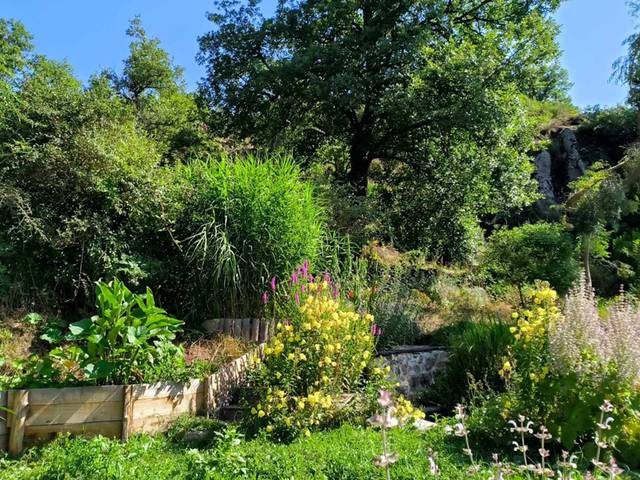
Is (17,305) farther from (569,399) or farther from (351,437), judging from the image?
(569,399)

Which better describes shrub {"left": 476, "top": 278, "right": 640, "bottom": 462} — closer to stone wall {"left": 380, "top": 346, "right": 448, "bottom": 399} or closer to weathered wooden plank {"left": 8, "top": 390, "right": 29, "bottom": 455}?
stone wall {"left": 380, "top": 346, "right": 448, "bottom": 399}

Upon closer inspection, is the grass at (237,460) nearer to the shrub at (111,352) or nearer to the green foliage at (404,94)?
the shrub at (111,352)

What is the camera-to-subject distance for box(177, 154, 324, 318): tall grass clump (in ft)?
17.2

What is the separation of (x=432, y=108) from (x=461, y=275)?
11.1 ft

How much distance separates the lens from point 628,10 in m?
7.94

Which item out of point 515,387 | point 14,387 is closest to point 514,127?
point 515,387

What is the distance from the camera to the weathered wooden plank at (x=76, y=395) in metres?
3.28

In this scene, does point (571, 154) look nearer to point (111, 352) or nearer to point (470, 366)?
point (470, 366)

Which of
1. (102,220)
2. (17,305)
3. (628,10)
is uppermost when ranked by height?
(628,10)

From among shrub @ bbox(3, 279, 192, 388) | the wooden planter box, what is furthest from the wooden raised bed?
the wooden planter box

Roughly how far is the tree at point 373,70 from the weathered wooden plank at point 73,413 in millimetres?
7424

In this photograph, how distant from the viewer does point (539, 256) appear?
7.49m

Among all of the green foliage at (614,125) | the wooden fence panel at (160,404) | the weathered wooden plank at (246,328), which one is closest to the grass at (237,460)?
the wooden fence panel at (160,404)

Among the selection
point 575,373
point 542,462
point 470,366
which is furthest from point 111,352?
point 470,366
